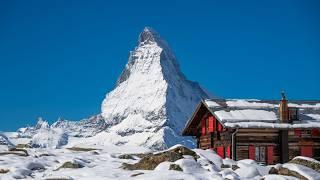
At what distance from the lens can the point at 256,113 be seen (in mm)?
43688

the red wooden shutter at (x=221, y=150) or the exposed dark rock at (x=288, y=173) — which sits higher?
the red wooden shutter at (x=221, y=150)

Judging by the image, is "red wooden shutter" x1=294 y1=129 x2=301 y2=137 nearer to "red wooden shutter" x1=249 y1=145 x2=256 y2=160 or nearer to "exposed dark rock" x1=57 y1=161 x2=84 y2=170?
"red wooden shutter" x1=249 y1=145 x2=256 y2=160

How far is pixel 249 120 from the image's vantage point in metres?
41.7

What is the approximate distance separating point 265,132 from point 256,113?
1688 mm

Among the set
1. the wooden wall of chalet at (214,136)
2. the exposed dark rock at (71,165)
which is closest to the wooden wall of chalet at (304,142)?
the wooden wall of chalet at (214,136)

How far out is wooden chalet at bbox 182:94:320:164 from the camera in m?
42.1

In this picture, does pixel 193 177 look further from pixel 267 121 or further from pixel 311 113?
pixel 311 113

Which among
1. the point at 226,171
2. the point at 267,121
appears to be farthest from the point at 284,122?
the point at 226,171

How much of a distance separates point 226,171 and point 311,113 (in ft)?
69.9

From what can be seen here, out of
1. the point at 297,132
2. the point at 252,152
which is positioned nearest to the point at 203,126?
the point at 252,152

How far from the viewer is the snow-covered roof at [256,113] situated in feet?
136

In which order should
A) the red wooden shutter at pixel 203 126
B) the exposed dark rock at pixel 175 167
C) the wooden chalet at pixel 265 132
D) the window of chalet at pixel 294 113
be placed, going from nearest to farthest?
1. the exposed dark rock at pixel 175 167
2. the wooden chalet at pixel 265 132
3. the window of chalet at pixel 294 113
4. the red wooden shutter at pixel 203 126

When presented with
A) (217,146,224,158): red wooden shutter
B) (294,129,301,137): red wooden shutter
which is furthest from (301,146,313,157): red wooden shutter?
(217,146,224,158): red wooden shutter

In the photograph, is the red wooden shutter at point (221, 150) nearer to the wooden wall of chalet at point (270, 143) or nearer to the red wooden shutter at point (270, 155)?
the wooden wall of chalet at point (270, 143)
